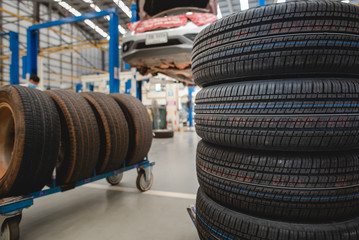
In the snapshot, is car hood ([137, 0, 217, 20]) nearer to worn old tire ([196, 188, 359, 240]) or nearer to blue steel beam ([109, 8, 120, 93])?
blue steel beam ([109, 8, 120, 93])

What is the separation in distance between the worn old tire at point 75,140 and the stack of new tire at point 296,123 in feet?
3.56

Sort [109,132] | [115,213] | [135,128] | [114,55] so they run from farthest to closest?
[114,55] → [135,128] → [109,132] → [115,213]

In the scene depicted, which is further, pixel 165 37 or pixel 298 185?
pixel 165 37

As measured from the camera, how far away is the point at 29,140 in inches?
46.9

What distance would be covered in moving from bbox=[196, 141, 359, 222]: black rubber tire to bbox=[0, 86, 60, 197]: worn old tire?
1.10m

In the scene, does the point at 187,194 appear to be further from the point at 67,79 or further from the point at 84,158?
the point at 67,79

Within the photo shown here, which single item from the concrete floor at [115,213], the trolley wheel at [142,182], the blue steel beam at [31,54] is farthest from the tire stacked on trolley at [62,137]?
the blue steel beam at [31,54]

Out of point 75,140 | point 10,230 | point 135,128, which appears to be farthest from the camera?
point 135,128

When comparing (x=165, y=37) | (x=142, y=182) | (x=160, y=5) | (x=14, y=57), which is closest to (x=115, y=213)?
(x=142, y=182)

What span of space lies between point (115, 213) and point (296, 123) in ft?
4.53

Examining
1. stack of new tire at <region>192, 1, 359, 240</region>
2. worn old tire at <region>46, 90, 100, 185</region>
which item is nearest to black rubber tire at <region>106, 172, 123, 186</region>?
worn old tire at <region>46, 90, 100, 185</region>

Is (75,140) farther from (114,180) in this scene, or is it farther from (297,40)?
(297,40)

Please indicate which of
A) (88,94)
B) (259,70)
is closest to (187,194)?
(88,94)

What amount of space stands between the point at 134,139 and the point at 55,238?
100 centimetres
